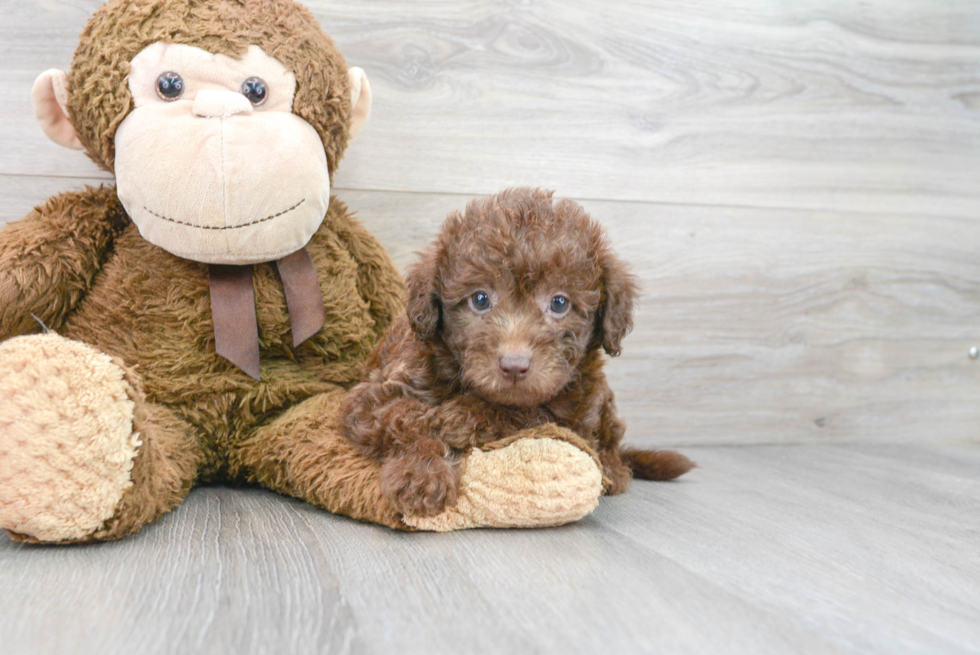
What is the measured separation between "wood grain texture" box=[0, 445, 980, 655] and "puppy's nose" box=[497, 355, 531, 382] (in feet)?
0.84

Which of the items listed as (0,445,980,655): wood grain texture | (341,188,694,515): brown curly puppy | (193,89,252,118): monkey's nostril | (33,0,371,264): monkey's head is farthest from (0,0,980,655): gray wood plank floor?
(193,89,252,118): monkey's nostril

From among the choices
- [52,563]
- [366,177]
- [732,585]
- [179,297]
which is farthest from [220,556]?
[366,177]

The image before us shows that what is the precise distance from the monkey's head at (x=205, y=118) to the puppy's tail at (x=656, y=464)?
32.8 inches

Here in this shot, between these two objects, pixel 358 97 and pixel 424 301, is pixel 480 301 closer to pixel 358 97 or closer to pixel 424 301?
pixel 424 301

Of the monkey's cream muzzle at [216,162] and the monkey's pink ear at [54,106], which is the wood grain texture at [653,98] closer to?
the monkey's pink ear at [54,106]

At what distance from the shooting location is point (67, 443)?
3.58ft

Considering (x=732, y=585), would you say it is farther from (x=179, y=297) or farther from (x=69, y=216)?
(x=69, y=216)

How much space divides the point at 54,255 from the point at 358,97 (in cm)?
64

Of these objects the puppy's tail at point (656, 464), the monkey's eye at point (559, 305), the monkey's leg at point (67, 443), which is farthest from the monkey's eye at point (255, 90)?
the puppy's tail at point (656, 464)

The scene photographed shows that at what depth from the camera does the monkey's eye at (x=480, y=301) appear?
1.24 metres

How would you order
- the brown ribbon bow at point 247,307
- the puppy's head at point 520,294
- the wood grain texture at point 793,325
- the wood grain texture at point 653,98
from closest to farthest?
the puppy's head at point 520,294
the brown ribbon bow at point 247,307
the wood grain texture at point 653,98
the wood grain texture at point 793,325

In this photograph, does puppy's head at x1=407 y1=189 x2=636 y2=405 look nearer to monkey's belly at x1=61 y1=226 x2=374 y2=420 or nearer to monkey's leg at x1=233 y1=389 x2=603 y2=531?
monkey's leg at x1=233 y1=389 x2=603 y2=531

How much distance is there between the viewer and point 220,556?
112 cm

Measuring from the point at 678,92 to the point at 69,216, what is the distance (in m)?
1.46
